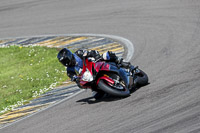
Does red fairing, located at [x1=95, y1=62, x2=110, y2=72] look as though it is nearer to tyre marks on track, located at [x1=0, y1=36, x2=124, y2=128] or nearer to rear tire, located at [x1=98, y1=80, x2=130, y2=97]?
rear tire, located at [x1=98, y1=80, x2=130, y2=97]

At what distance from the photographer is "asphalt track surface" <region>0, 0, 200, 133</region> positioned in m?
9.23

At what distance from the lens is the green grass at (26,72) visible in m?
13.7

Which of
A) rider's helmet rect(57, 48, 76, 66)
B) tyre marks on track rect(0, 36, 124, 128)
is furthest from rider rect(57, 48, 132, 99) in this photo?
tyre marks on track rect(0, 36, 124, 128)

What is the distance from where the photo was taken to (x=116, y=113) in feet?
32.3

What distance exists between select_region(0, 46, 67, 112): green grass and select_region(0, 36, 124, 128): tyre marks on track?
497 mm

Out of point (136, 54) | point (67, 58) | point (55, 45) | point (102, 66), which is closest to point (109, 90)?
point (102, 66)

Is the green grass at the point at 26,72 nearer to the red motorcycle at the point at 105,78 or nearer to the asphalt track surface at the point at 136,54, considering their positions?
the asphalt track surface at the point at 136,54

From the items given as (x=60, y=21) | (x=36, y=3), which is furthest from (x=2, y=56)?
(x=36, y=3)

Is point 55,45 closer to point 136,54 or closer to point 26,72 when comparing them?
point 26,72

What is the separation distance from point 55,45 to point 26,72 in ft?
8.81

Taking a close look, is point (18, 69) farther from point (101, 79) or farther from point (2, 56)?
point (101, 79)

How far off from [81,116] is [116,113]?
3.13ft

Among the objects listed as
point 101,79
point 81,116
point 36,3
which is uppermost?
point 36,3

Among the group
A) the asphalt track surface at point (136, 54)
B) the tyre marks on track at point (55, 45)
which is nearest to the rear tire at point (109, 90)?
the asphalt track surface at point (136, 54)
